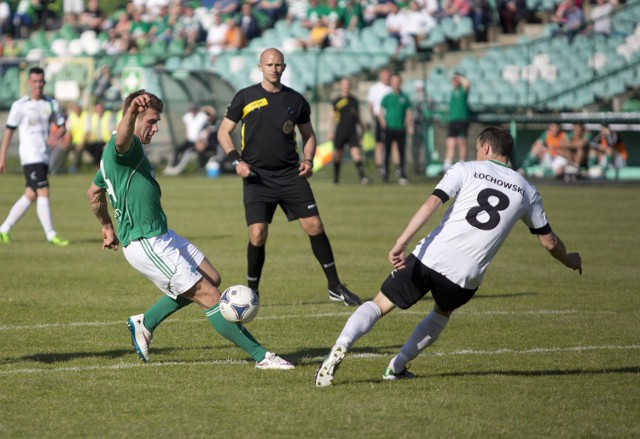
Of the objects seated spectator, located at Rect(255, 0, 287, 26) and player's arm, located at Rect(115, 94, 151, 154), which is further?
seated spectator, located at Rect(255, 0, 287, 26)

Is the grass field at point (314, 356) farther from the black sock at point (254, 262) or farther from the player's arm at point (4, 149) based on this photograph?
the player's arm at point (4, 149)

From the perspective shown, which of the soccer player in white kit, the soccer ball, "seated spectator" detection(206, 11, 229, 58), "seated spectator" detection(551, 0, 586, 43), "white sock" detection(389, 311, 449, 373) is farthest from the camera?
"seated spectator" detection(206, 11, 229, 58)

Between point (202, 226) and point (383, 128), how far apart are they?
1068cm

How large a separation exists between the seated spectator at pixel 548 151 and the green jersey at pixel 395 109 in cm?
385

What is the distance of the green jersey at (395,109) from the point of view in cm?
2738

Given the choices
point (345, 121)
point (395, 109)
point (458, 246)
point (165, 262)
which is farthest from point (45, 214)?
point (395, 109)

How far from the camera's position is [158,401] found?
267 inches

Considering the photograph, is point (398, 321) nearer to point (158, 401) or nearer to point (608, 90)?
point (158, 401)

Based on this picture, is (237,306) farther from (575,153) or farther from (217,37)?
(217,37)

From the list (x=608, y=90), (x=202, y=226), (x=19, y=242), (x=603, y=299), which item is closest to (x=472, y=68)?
(x=608, y=90)

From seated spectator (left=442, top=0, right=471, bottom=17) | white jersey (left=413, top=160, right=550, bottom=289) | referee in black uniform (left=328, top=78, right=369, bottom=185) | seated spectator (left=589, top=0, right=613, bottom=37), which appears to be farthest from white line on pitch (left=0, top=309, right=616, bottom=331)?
seated spectator (left=442, top=0, right=471, bottom=17)

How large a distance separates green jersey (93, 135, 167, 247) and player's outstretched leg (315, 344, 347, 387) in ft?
5.07

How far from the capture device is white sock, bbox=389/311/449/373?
24.2 ft

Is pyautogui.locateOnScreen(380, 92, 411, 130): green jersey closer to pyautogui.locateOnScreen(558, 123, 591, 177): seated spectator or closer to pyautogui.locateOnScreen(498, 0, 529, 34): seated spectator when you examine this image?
pyautogui.locateOnScreen(558, 123, 591, 177): seated spectator
